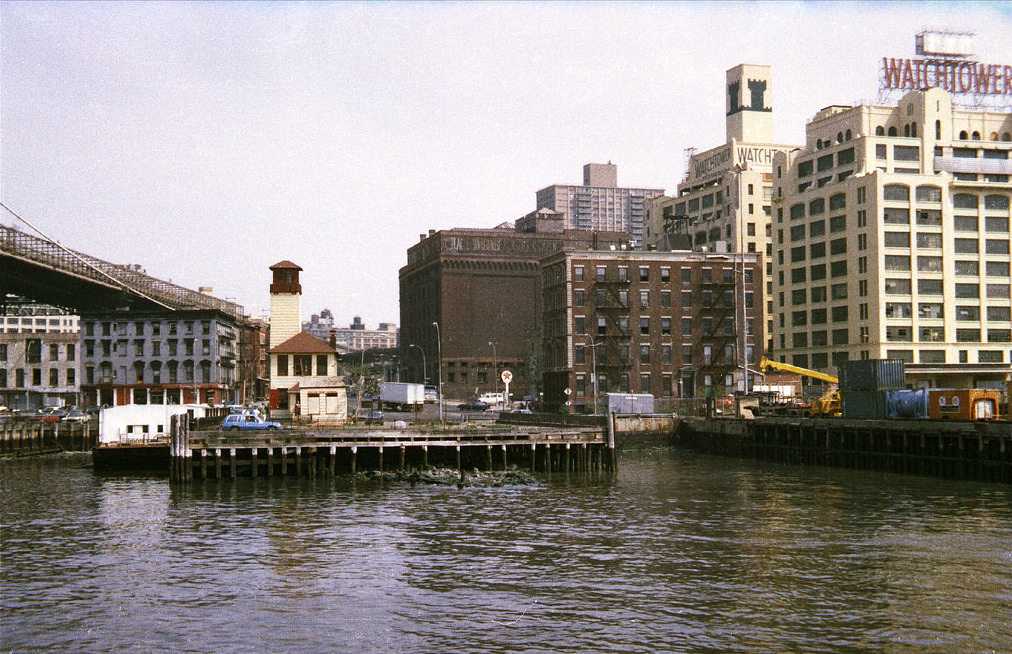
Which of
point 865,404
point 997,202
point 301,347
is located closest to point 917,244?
point 997,202

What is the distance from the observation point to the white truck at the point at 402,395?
5221 inches

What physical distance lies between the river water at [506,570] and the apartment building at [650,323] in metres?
70.6

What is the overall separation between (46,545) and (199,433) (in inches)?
996

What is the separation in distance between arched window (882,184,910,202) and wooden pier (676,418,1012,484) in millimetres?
49464

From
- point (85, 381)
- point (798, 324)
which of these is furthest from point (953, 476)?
point (85, 381)

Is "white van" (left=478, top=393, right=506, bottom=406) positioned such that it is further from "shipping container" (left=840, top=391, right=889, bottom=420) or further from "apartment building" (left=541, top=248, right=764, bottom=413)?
"shipping container" (left=840, top=391, right=889, bottom=420)

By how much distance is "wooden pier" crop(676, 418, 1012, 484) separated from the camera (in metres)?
61.0

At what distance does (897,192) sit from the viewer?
412 ft

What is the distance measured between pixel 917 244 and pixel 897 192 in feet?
23.1

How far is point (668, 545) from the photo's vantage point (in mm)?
39344

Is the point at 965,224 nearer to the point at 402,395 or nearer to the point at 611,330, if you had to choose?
the point at 611,330

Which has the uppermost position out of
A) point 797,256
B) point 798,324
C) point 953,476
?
point 797,256

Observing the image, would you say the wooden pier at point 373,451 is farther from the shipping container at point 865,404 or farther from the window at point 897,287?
the window at point 897,287

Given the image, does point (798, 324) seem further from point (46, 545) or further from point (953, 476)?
point (46, 545)
